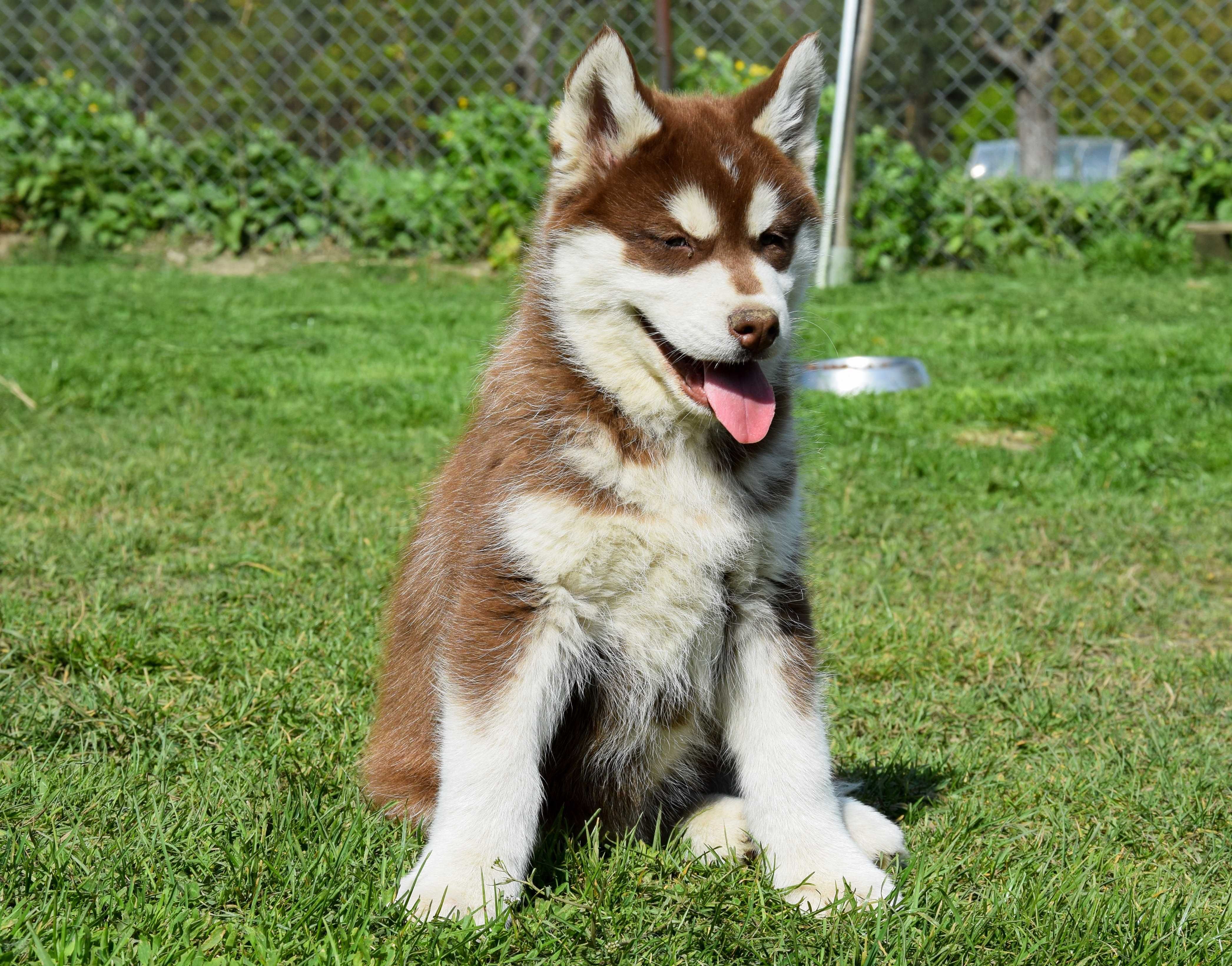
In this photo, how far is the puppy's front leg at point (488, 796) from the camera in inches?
88.2

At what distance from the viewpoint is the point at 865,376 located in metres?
6.86

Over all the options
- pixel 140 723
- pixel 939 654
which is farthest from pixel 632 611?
pixel 939 654

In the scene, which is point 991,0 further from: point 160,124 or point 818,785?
point 818,785

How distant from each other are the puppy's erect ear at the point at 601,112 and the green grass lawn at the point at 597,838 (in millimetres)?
469

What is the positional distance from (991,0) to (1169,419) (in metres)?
7.14

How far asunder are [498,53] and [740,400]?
11.9 m

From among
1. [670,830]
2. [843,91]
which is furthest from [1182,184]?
[670,830]

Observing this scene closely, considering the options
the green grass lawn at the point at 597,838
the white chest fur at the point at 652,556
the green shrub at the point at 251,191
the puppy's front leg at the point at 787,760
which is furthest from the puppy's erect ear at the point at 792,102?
the green shrub at the point at 251,191

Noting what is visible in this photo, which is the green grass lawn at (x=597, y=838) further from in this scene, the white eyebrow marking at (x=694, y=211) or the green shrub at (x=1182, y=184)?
the green shrub at (x=1182, y=184)

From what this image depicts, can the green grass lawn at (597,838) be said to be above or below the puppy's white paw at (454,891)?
below

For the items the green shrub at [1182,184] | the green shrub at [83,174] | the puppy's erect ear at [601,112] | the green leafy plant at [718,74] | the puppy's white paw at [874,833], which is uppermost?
the puppy's erect ear at [601,112]

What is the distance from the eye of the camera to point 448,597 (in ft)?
8.23

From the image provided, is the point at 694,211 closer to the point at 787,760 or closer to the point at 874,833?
the point at 787,760

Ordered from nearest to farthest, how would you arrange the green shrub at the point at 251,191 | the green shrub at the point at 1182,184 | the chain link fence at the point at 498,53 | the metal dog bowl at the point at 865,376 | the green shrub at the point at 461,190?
the metal dog bowl at the point at 865,376
the green shrub at the point at 1182,184
the green shrub at the point at 461,190
the green shrub at the point at 251,191
the chain link fence at the point at 498,53
